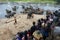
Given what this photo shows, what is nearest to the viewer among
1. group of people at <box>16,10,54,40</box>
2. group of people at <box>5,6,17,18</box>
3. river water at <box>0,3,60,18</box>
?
group of people at <box>16,10,54,40</box>

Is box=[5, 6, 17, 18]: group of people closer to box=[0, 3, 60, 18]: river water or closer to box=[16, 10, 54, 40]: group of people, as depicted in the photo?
box=[0, 3, 60, 18]: river water

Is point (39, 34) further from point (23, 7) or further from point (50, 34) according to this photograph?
point (23, 7)

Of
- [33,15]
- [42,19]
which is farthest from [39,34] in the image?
[33,15]

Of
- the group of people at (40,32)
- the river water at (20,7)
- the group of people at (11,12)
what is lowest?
the group of people at (40,32)

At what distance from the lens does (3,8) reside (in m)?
2.69

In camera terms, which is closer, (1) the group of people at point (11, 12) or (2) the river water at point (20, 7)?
(1) the group of people at point (11, 12)

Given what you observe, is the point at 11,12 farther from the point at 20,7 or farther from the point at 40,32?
the point at 40,32

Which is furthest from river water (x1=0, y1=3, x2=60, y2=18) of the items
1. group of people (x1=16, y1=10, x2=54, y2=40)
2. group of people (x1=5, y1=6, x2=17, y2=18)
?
group of people (x1=16, y1=10, x2=54, y2=40)

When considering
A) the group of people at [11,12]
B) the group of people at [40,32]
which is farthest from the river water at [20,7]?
the group of people at [40,32]

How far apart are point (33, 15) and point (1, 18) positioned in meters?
0.42

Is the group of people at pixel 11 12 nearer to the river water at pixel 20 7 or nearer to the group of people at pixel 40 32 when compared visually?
the river water at pixel 20 7

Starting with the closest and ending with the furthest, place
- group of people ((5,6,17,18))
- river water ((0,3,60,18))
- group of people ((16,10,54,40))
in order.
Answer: group of people ((16,10,54,40)) → group of people ((5,6,17,18)) → river water ((0,3,60,18))

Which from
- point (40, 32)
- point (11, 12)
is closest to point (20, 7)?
point (11, 12)

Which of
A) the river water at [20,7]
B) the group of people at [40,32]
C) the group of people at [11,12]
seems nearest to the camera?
the group of people at [40,32]
